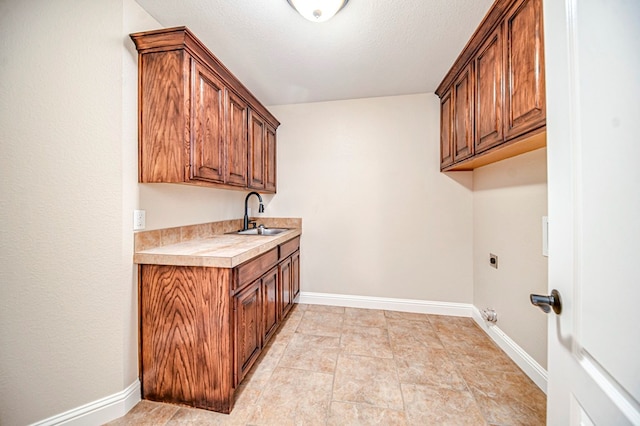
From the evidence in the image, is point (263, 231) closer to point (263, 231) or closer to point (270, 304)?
point (263, 231)

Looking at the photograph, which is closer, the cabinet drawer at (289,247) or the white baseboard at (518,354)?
the white baseboard at (518,354)

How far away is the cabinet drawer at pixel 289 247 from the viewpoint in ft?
7.66

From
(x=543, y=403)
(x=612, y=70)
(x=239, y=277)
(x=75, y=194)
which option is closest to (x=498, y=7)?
(x=612, y=70)

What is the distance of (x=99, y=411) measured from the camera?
4.39 ft

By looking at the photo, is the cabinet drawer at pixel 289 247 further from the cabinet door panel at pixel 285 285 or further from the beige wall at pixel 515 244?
the beige wall at pixel 515 244

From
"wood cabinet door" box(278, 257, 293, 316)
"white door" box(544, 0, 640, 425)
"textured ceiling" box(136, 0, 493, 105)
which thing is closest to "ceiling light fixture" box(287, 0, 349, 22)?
"textured ceiling" box(136, 0, 493, 105)

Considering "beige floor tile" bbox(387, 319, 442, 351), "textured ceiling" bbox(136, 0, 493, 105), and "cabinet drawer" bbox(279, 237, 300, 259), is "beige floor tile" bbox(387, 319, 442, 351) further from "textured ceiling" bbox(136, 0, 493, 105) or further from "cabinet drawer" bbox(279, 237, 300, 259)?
"textured ceiling" bbox(136, 0, 493, 105)

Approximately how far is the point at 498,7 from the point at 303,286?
9.60ft

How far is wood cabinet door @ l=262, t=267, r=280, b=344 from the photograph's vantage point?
6.24 feet

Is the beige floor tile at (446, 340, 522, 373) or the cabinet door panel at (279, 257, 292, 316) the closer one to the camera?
the beige floor tile at (446, 340, 522, 373)

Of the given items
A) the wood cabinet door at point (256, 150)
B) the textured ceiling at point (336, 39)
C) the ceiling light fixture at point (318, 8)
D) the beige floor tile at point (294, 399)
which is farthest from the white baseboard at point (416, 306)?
the ceiling light fixture at point (318, 8)

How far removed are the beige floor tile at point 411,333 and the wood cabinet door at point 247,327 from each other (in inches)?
46.4

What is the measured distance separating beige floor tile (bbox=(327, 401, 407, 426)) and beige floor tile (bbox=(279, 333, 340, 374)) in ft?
1.06

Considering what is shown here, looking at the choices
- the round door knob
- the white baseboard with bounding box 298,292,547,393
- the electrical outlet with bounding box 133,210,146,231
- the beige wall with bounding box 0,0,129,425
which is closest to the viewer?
the round door knob
